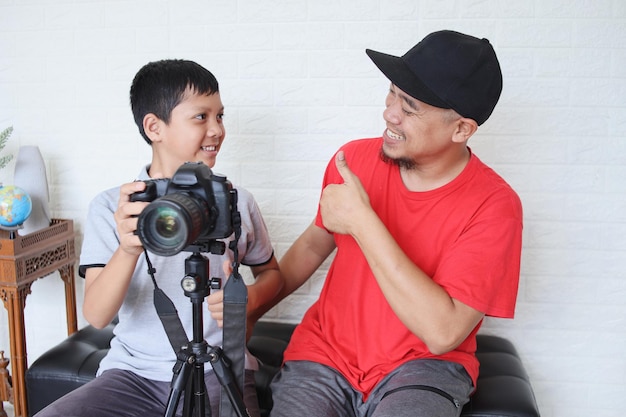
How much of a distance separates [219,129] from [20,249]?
0.80 meters

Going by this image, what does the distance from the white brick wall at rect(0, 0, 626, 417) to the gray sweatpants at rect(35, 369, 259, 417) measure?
0.75 m

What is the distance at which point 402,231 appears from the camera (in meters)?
1.54

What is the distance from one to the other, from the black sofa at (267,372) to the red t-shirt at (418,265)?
0.47 ft

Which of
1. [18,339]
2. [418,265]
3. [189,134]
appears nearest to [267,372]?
[418,265]

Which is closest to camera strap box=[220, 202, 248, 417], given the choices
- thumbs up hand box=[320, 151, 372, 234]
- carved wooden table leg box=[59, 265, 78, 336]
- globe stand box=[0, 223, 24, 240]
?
thumbs up hand box=[320, 151, 372, 234]

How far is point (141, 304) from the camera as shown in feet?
4.96

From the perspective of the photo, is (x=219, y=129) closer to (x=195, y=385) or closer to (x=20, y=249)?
(x=195, y=385)

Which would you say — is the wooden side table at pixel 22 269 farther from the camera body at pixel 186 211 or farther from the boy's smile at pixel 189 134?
the camera body at pixel 186 211

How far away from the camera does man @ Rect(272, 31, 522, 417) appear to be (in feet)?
4.53

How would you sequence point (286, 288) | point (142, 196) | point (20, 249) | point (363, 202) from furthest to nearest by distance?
point (20, 249)
point (286, 288)
point (363, 202)
point (142, 196)

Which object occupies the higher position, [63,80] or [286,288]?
[63,80]

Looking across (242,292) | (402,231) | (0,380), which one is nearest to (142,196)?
(242,292)

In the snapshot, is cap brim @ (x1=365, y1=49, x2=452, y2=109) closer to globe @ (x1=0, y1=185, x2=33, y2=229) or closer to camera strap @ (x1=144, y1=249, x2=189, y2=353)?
camera strap @ (x1=144, y1=249, x2=189, y2=353)

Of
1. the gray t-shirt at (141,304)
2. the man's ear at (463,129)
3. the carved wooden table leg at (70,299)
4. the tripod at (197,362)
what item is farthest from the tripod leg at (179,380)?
the carved wooden table leg at (70,299)
